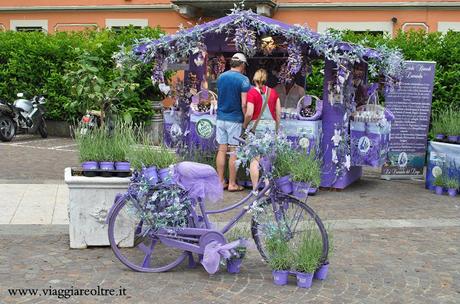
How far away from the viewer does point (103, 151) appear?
563 cm

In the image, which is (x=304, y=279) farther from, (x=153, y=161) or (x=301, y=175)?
(x=153, y=161)

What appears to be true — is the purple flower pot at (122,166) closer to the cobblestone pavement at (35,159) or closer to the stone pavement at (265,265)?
the stone pavement at (265,265)

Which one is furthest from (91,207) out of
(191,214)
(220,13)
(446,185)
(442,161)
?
(220,13)

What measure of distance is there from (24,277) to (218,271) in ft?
5.22

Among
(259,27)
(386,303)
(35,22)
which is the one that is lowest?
(386,303)

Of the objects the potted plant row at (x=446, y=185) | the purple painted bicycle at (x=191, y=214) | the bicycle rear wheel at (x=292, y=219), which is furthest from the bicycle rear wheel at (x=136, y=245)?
the potted plant row at (x=446, y=185)

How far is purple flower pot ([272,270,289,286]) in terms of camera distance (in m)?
4.75

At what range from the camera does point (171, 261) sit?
5.29m

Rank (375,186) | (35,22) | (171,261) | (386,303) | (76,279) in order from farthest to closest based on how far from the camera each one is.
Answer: (35,22) → (375,186) → (171,261) → (76,279) → (386,303)

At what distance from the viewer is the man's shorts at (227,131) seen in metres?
8.30

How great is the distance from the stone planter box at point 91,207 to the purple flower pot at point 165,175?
69 cm

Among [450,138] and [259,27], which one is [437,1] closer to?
[450,138]

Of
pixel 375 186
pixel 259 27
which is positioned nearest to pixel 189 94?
pixel 259 27

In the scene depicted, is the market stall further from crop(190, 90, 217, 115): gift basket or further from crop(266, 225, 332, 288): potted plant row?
crop(266, 225, 332, 288): potted plant row
